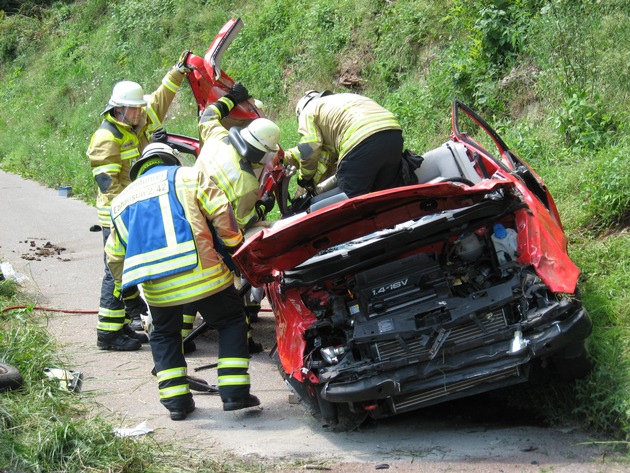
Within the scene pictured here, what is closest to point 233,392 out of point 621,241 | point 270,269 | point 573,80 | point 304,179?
point 270,269

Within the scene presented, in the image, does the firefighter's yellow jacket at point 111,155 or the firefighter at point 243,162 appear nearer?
the firefighter at point 243,162

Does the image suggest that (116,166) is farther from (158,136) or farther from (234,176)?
(234,176)

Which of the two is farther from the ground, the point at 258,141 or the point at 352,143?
the point at 258,141

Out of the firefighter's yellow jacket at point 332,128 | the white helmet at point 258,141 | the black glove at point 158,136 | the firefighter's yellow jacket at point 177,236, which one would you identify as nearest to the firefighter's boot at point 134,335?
the black glove at point 158,136

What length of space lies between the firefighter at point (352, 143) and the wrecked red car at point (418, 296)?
1.51m

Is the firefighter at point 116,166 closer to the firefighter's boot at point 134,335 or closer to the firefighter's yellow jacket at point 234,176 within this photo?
the firefighter's boot at point 134,335

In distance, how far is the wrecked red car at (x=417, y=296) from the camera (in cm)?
446

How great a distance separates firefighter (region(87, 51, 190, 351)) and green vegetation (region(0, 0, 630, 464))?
0.88 meters

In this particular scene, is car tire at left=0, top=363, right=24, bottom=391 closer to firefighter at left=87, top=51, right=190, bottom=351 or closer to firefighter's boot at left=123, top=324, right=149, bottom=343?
firefighter at left=87, top=51, right=190, bottom=351

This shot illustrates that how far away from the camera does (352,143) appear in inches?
254

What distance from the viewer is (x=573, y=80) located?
26.7 ft

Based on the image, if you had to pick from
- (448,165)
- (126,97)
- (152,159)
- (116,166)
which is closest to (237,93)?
(126,97)

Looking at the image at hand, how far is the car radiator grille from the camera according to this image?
4555 mm

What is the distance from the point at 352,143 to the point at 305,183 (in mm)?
699
